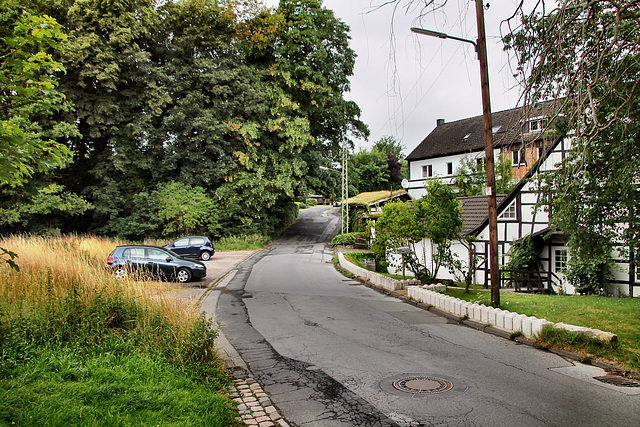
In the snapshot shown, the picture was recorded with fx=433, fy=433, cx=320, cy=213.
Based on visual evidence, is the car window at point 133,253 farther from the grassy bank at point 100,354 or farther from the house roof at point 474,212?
the house roof at point 474,212

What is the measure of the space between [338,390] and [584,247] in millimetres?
11404

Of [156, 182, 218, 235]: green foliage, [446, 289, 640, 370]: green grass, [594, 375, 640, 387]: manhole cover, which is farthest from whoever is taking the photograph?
[156, 182, 218, 235]: green foliage

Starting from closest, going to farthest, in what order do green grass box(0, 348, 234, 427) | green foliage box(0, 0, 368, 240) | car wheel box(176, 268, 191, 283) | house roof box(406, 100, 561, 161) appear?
green grass box(0, 348, 234, 427) < car wheel box(176, 268, 191, 283) < green foliage box(0, 0, 368, 240) < house roof box(406, 100, 561, 161)

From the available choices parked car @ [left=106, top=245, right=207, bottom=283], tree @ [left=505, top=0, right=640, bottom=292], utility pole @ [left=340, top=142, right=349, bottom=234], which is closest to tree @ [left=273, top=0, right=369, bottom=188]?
utility pole @ [left=340, top=142, right=349, bottom=234]

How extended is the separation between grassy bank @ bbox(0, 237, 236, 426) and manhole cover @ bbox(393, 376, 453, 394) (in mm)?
2562

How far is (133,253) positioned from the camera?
18703mm

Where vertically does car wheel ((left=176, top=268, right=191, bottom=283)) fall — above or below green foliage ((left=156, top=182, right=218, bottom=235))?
below

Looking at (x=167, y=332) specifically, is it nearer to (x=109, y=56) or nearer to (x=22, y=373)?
(x=22, y=373)

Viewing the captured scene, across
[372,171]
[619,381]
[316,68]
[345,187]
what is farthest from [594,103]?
[372,171]

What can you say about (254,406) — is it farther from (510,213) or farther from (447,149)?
(447,149)

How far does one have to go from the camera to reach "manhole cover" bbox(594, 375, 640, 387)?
6.54 metres

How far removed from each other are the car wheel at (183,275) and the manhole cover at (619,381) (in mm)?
15840

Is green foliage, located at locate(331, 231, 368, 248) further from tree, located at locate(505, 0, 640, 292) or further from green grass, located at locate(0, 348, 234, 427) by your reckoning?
green grass, located at locate(0, 348, 234, 427)

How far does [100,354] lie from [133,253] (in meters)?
13.6
